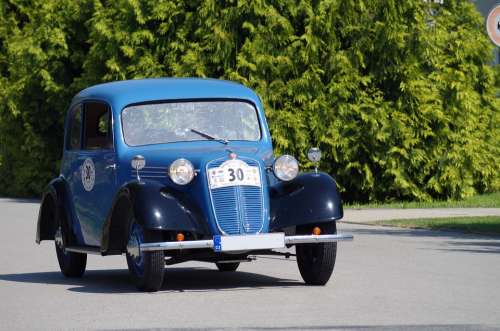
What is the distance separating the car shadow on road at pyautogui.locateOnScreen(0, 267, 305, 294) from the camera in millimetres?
12141

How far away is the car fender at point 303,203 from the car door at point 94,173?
163 cm

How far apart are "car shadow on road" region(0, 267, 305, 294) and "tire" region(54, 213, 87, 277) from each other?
3.8 inches

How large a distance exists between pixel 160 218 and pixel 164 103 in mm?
2010

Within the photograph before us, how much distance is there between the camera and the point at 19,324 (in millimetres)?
9656

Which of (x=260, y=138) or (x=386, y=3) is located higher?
(x=386, y=3)

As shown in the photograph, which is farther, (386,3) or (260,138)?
(386,3)

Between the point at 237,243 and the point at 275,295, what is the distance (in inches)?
21.6

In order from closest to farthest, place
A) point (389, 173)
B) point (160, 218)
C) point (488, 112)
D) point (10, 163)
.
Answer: point (160, 218) < point (389, 173) < point (488, 112) < point (10, 163)

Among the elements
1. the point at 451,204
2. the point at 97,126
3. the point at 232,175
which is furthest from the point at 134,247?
the point at 451,204

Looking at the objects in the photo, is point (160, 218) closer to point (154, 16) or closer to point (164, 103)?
point (164, 103)

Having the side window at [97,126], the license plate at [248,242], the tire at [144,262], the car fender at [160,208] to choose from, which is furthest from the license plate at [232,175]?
the side window at [97,126]

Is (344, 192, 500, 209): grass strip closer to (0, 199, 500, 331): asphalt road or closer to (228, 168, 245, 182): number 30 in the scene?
(0, 199, 500, 331): asphalt road

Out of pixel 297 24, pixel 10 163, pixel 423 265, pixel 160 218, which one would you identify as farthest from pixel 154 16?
pixel 160 218

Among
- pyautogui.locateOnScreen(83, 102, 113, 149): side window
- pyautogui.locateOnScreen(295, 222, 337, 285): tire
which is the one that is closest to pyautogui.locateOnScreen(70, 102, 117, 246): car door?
pyautogui.locateOnScreen(83, 102, 113, 149): side window
